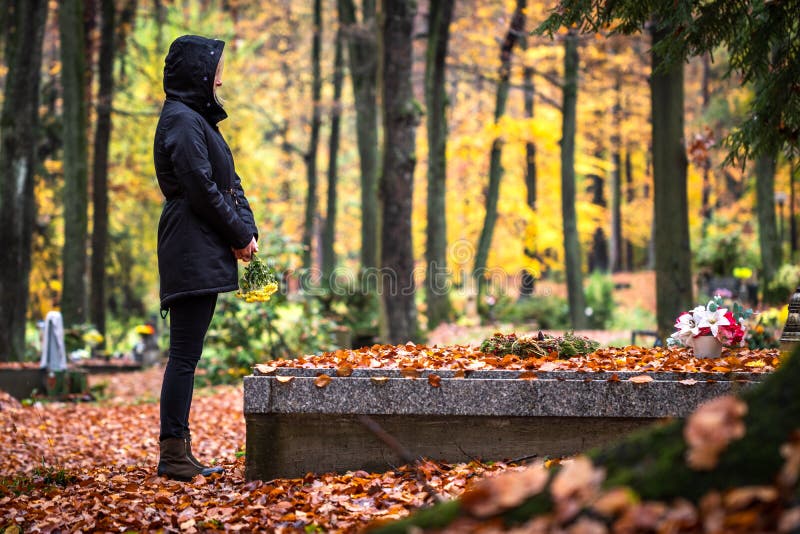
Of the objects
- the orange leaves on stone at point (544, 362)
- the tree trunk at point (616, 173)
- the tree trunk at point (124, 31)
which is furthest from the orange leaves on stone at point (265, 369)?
the tree trunk at point (616, 173)

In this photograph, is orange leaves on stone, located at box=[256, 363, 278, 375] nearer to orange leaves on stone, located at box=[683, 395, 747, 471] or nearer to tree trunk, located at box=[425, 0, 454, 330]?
orange leaves on stone, located at box=[683, 395, 747, 471]

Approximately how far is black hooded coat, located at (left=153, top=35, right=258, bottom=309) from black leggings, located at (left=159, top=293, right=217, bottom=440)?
0.11 metres

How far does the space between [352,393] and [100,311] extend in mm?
14409

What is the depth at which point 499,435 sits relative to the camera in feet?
16.0

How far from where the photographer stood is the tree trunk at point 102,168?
703 inches

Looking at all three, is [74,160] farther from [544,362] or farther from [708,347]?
[708,347]

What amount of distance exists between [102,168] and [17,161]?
424 centimetres

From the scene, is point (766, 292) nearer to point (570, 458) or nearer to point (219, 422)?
point (219, 422)

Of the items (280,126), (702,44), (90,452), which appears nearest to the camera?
(702,44)

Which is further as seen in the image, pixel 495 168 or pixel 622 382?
pixel 495 168

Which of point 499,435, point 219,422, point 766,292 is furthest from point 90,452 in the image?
point 766,292

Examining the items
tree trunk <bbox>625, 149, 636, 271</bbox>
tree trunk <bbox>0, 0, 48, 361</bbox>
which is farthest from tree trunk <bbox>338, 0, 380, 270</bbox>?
tree trunk <bbox>625, 149, 636, 271</bbox>

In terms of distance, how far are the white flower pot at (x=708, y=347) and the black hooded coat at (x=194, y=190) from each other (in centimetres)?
280

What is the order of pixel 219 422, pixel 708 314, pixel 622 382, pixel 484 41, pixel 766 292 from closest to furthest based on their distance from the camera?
pixel 622 382, pixel 708 314, pixel 219 422, pixel 766 292, pixel 484 41
